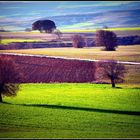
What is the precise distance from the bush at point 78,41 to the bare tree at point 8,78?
11.8m

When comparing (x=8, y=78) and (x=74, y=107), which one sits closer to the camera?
(x=74, y=107)

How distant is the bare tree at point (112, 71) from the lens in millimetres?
29750

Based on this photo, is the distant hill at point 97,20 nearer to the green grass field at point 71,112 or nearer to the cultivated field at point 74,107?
the cultivated field at point 74,107

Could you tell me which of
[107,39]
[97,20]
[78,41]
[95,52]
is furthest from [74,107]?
[78,41]

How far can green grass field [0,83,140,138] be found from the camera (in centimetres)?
2095

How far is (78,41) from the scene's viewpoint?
130 ft

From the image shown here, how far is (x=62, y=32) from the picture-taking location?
37.2 meters

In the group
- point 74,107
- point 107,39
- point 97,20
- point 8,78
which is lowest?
point 74,107

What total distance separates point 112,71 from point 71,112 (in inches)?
269

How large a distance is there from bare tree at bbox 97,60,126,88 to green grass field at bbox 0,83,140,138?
0.84 m

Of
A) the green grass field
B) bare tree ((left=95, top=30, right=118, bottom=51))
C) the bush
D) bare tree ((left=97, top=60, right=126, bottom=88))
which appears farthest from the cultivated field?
the bush

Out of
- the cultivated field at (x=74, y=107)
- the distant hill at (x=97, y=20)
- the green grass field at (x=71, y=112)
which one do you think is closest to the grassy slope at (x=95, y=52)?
the cultivated field at (x=74, y=107)

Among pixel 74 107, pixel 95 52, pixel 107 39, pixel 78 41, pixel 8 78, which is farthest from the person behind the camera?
A: pixel 78 41

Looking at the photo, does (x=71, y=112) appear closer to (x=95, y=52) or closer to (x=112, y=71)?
(x=112, y=71)
